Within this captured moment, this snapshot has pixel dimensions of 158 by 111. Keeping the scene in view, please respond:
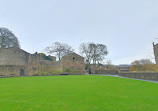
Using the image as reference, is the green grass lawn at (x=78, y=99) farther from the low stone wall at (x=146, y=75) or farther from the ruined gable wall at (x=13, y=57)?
the ruined gable wall at (x=13, y=57)

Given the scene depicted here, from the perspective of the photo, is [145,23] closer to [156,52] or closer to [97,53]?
[97,53]

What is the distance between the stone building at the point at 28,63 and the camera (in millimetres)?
22584

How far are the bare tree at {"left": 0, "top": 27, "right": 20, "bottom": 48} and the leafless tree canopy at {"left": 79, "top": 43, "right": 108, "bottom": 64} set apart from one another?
23557mm

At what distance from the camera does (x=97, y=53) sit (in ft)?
126

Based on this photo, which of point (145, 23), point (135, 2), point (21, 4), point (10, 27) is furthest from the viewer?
point (10, 27)

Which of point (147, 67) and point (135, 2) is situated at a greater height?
point (135, 2)

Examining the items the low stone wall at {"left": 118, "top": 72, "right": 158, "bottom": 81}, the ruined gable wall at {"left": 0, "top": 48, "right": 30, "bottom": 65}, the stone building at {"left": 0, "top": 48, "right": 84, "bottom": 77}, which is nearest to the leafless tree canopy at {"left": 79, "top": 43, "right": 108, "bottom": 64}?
the stone building at {"left": 0, "top": 48, "right": 84, "bottom": 77}

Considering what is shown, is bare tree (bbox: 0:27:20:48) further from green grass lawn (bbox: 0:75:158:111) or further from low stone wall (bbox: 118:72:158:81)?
low stone wall (bbox: 118:72:158:81)

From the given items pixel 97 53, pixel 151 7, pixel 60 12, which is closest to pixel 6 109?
pixel 151 7

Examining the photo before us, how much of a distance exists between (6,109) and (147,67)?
950 inches

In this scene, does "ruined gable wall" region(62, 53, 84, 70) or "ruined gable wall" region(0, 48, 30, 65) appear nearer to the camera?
"ruined gable wall" region(0, 48, 30, 65)

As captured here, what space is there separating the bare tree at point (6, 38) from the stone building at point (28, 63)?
4.82 ft

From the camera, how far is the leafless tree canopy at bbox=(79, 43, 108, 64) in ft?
125

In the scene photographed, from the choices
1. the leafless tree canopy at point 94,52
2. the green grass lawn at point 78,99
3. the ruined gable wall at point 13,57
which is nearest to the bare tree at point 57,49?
the leafless tree canopy at point 94,52
